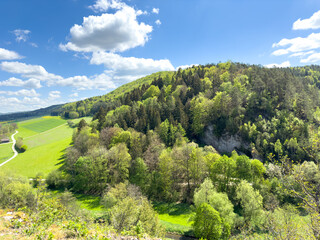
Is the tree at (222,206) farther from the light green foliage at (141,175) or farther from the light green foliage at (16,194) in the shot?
the light green foliage at (16,194)

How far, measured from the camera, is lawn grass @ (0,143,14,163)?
6982 cm

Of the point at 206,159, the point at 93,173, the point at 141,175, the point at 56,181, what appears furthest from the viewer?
the point at 56,181

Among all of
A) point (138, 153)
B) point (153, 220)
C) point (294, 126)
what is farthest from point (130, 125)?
point (294, 126)

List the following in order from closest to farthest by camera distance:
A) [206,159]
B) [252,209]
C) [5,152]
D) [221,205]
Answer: [221,205], [252,209], [206,159], [5,152]

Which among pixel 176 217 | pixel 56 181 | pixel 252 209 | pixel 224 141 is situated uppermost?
pixel 224 141

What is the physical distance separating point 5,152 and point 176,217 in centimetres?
9073

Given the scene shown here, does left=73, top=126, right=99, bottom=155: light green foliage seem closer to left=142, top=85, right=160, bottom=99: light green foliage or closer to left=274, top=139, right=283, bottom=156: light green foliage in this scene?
left=142, top=85, right=160, bottom=99: light green foliage

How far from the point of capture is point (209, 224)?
25.1m

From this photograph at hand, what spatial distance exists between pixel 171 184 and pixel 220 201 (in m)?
18.7

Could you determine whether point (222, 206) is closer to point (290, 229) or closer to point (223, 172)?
point (223, 172)

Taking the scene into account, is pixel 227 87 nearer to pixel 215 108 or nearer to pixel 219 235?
pixel 215 108

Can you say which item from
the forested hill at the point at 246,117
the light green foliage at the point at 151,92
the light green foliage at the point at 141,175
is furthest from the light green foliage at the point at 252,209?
the light green foliage at the point at 151,92

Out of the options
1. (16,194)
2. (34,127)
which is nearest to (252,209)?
(16,194)

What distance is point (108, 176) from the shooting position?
4744 cm
